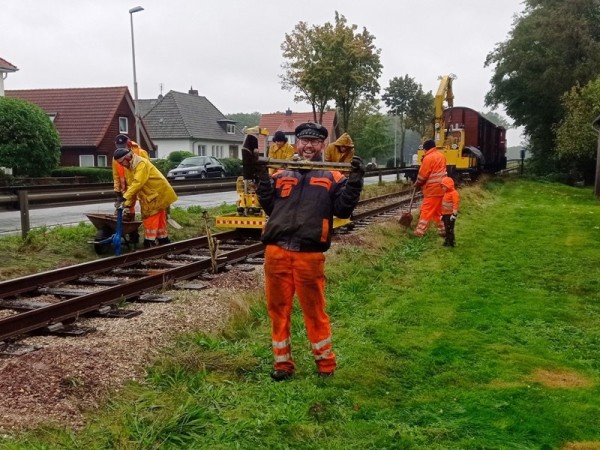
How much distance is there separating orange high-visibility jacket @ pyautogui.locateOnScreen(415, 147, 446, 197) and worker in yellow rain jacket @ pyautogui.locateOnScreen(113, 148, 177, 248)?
4.45m

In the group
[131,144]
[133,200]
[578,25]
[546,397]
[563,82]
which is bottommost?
[546,397]

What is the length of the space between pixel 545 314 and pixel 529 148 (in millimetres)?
40738

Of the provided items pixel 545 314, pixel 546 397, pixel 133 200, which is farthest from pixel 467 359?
pixel 133 200

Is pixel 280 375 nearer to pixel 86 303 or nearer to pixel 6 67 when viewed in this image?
pixel 86 303

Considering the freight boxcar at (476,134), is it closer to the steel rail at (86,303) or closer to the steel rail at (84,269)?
the steel rail at (84,269)

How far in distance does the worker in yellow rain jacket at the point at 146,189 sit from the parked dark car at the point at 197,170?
20.9 meters

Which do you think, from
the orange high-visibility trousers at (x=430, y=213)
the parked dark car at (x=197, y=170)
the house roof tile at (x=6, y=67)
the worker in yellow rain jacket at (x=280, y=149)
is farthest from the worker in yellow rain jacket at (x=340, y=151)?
the house roof tile at (x=6, y=67)

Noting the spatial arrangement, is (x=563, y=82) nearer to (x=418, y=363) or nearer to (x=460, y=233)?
(x=460, y=233)

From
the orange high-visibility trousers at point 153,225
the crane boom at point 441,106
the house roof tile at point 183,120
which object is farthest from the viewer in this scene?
the house roof tile at point 183,120

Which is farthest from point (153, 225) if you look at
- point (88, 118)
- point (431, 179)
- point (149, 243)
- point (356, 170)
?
point (88, 118)

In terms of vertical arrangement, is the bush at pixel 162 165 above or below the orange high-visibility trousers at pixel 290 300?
above

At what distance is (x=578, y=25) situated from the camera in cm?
3441

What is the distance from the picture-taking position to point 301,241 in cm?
446

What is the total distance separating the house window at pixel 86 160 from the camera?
138 feet
